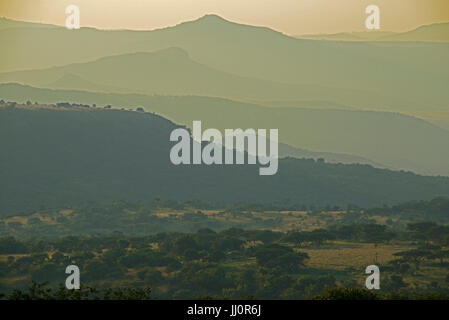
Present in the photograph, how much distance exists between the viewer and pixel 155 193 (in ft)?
138

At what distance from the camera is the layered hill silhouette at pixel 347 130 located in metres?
29.4

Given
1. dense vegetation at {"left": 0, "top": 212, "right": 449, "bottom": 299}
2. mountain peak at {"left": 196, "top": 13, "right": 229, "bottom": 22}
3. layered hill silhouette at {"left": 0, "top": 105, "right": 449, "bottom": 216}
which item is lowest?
dense vegetation at {"left": 0, "top": 212, "right": 449, "bottom": 299}

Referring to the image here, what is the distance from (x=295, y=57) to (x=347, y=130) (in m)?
3.93

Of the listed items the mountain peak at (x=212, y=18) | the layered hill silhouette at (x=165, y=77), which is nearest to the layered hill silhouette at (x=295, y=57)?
the mountain peak at (x=212, y=18)

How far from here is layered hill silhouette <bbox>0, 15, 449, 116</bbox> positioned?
28781 millimetres

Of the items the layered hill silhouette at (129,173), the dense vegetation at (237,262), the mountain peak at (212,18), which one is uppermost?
the mountain peak at (212,18)

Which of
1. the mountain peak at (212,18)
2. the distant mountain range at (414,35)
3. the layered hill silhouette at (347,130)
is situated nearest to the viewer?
the distant mountain range at (414,35)

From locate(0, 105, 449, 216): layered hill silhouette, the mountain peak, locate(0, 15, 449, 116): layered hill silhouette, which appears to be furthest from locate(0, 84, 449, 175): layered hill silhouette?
the mountain peak

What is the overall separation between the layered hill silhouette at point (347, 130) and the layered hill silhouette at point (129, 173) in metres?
2.49

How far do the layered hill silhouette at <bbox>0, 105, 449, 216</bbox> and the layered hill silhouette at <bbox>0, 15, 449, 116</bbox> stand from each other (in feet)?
17.2

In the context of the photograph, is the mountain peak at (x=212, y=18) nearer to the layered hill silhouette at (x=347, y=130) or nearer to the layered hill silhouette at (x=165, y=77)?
the layered hill silhouette at (x=347, y=130)

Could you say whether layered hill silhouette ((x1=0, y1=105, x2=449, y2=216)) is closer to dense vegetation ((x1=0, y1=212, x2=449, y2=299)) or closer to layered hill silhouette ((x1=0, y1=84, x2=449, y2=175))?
layered hill silhouette ((x1=0, y1=84, x2=449, y2=175))

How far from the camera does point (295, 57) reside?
102 ft
